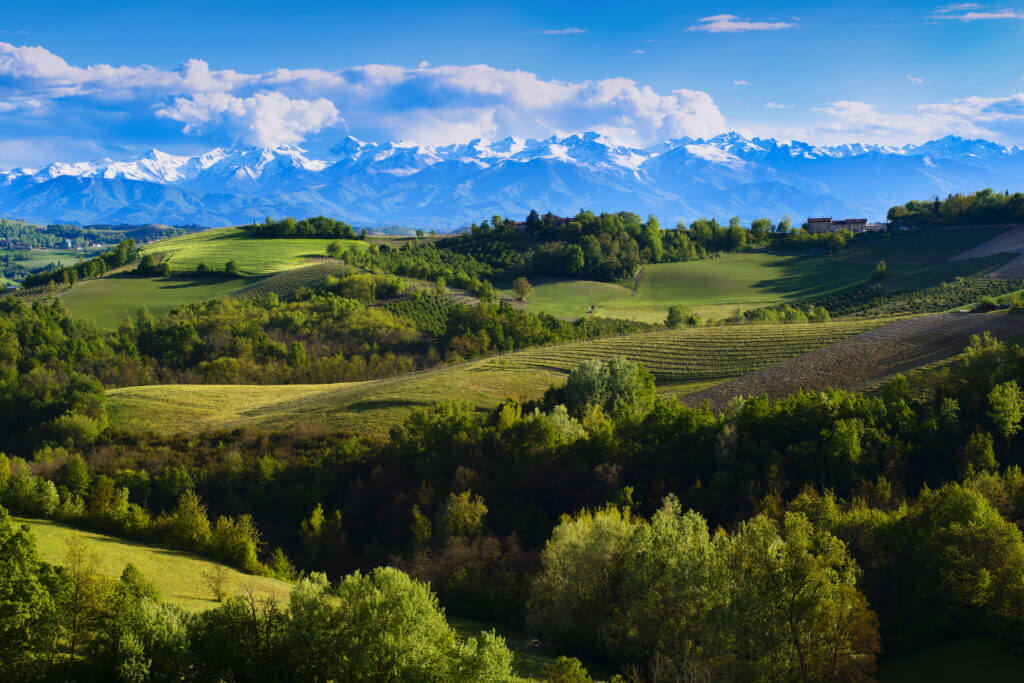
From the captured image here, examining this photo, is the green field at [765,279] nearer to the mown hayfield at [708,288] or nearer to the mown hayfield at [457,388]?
the mown hayfield at [708,288]

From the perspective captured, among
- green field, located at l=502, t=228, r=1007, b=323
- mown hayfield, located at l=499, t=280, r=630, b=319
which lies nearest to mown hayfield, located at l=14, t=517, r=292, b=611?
green field, located at l=502, t=228, r=1007, b=323

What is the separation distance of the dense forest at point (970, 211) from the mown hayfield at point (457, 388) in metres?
97.6

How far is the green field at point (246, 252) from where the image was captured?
15712 cm

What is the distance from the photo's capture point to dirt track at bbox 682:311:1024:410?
57312mm

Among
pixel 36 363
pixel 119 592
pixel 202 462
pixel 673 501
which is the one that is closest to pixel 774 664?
pixel 673 501

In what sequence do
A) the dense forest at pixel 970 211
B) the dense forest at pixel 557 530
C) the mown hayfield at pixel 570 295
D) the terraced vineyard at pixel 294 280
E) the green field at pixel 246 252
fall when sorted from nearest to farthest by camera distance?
the dense forest at pixel 557 530 < the mown hayfield at pixel 570 295 < the terraced vineyard at pixel 294 280 < the dense forest at pixel 970 211 < the green field at pixel 246 252

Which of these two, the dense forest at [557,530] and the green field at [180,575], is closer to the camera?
the dense forest at [557,530]

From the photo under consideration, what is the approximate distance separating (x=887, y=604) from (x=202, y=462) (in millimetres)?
51480

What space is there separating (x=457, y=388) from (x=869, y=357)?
39638 millimetres

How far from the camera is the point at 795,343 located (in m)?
70.7

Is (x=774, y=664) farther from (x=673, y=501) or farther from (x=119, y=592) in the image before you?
(x=119, y=592)

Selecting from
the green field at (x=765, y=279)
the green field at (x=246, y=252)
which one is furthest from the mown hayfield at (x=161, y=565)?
the green field at (x=246, y=252)

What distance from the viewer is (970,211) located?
148m

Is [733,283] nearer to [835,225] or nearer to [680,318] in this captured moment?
[680,318]
